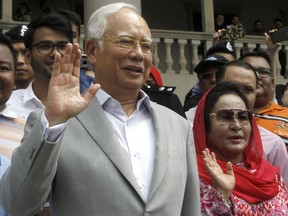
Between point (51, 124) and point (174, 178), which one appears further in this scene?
point (174, 178)

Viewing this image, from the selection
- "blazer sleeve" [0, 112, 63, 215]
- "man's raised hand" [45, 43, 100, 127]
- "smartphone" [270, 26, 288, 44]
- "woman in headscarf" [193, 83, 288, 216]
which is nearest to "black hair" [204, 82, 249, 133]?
"woman in headscarf" [193, 83, 288, 216]

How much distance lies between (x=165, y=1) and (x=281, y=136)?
11316mm

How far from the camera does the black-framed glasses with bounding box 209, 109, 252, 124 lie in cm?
311

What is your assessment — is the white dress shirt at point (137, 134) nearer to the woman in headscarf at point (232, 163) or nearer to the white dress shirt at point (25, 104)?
the woman in headscarf at point (232, 163)

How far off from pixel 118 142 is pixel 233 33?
3.05m

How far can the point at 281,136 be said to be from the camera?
3.77m

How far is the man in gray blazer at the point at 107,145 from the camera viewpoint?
1950 millimetres

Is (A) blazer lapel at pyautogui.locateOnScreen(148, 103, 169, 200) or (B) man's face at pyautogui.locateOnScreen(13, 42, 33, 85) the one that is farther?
(B) man's face at pyautogui.locateOnScreen(13, 42, 33, 85)

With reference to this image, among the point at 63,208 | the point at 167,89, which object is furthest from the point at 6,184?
the point at 167,89

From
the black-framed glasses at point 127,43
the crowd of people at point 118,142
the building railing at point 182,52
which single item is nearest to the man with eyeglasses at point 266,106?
the crowd of people at point 118,142

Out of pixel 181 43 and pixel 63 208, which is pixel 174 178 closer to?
pixel 63 208

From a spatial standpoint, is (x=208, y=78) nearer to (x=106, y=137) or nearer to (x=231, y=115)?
(x=231, y=115)

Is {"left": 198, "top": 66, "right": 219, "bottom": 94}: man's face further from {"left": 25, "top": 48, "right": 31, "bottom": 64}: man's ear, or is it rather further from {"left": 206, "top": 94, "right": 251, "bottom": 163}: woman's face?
{"left": 25, "top": 48, "right": 31, "bottom": 64}: man's ear

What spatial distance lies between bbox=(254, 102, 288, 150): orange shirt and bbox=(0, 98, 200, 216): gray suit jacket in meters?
1.62
